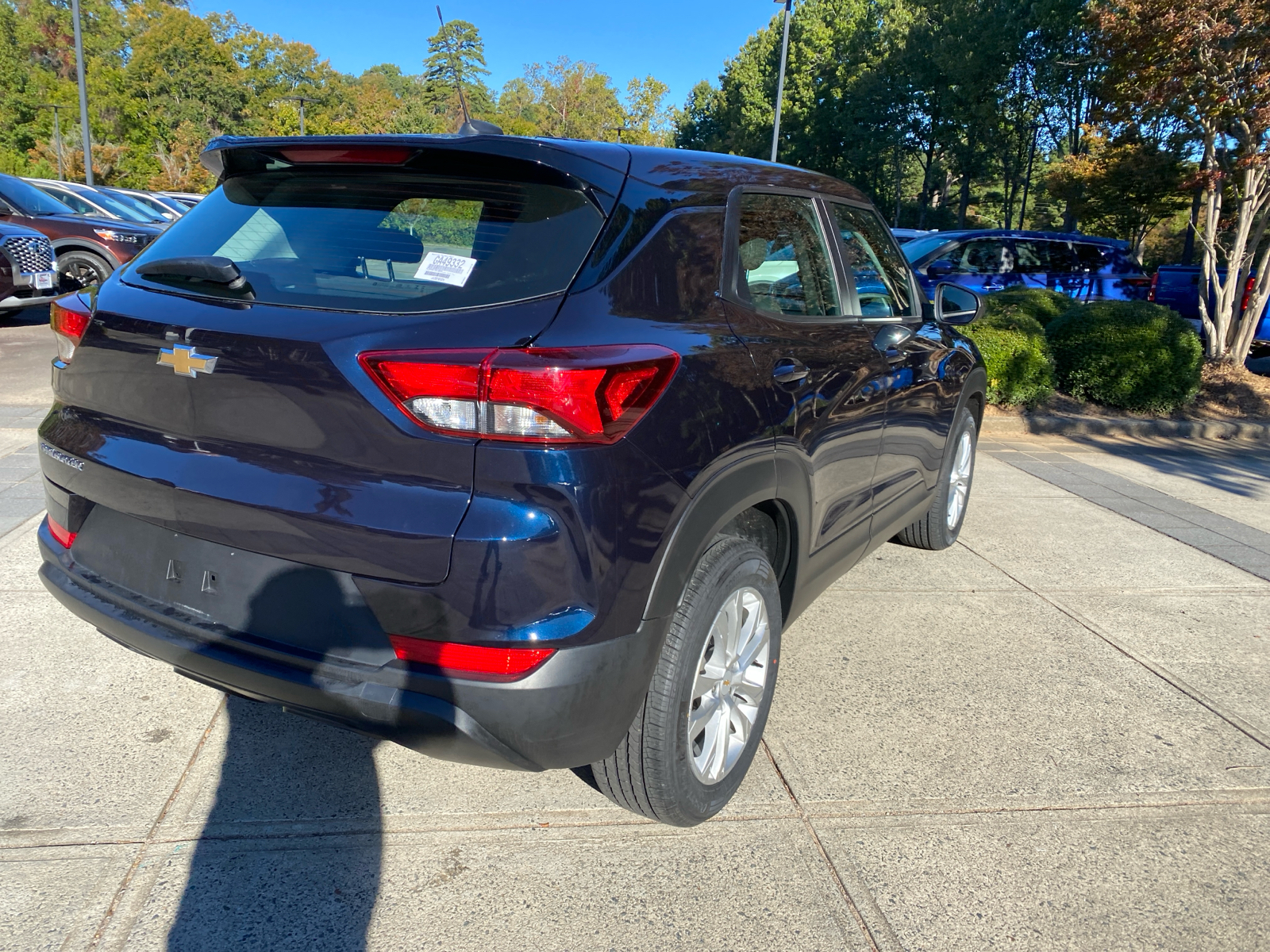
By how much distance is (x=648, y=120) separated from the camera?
3159 inches

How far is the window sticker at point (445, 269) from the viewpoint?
214cm

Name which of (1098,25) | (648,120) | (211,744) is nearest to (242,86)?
(648,120)

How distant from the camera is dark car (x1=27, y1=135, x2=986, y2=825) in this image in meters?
1.97

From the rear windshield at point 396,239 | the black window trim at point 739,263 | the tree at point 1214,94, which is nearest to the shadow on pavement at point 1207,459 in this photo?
the tree at point 1214,94

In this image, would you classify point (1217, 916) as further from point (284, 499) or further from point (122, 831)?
point (122, 831)

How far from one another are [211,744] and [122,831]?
0.44m

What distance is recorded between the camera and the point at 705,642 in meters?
2.42

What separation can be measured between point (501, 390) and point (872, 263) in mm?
2234

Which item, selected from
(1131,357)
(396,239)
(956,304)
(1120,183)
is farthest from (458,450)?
(1120,183)

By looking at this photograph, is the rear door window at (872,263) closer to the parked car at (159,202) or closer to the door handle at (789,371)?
the door handle at (789,371)

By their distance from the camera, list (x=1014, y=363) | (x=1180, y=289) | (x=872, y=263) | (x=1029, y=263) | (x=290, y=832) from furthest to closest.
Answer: (x=1180, y=289), (x=1029, y=263), (x=1014, y=363), (x=872, y=263), (x=290, y=832)

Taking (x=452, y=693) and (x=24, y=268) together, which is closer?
(x=452, y=693)

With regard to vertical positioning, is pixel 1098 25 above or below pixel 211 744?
above

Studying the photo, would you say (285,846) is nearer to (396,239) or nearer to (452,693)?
(452,693)
